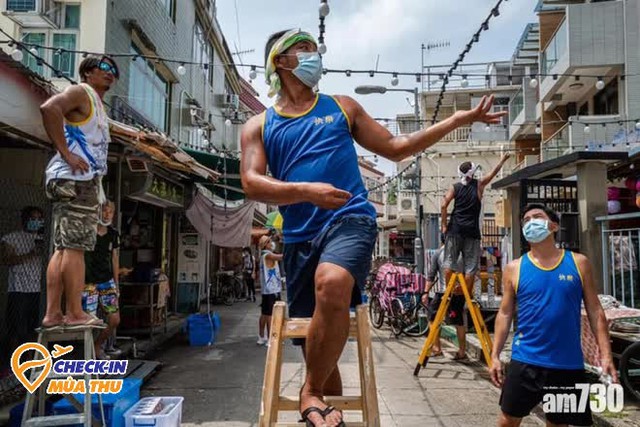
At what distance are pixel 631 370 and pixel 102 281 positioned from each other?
539cm

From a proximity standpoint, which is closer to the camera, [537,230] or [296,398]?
[296,398]

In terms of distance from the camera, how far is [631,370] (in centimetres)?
438

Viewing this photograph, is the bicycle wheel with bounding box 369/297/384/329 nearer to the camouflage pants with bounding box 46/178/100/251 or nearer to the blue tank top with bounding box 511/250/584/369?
the blue tank top with bounding box 511/250/584/369

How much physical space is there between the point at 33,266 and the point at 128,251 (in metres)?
4.31

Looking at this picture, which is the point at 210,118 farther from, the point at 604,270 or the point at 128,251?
the point at 604,270

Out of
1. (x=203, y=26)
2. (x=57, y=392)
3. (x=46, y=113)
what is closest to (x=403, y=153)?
(x=46, y=113)

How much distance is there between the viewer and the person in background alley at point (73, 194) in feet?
9.82

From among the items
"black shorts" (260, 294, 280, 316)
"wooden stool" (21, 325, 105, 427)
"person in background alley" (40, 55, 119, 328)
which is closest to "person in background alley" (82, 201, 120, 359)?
"wooden stool" (21, 325, 105, 427)

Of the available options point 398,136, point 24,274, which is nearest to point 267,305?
point 24,274

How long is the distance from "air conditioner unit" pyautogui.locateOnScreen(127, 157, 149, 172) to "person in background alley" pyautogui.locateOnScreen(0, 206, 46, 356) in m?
1.62

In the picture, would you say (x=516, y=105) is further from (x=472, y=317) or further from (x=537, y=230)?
(x=537, y=230)

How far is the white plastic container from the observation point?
338 cm

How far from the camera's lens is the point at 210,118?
15.9 metres

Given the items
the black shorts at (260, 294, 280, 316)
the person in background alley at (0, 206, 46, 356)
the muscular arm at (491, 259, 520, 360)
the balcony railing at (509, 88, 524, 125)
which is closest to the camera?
the muscular arm at (491, 259, 520, 360)
